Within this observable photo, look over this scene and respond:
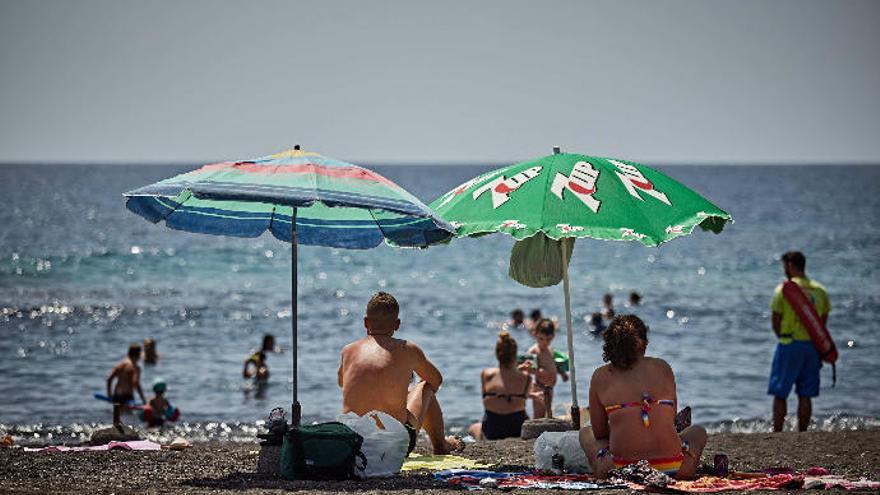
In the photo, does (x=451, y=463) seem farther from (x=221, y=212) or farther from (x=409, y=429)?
(x=221, y=212)

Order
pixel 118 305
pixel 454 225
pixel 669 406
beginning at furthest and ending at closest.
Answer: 1. pixel 118 305
2. pixel 454 225
3. pixel 669 406

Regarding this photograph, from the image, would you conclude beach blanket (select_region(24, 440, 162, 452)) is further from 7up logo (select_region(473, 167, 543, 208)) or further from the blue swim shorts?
the blue swim shorts

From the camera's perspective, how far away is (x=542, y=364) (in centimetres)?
1355

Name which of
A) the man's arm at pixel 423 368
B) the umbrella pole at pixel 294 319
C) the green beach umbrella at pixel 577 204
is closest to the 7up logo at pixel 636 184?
the green beach umbrella at pixel 577 204

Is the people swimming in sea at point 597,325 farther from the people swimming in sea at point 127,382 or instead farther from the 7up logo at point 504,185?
the 7up logo at point 504,185

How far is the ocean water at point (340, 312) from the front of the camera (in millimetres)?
17625

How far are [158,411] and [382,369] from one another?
7.67m

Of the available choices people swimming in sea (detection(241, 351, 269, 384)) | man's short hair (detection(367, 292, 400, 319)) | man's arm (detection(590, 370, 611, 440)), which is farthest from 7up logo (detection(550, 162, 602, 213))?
people swimming in sea (detection(241, 351, 269, 384))

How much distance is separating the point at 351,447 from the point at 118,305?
22.9m

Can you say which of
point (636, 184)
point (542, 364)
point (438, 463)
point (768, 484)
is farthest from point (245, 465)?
point (542, 364)

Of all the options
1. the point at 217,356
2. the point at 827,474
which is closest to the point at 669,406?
the point at 827,474

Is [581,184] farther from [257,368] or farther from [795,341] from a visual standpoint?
[257,368]

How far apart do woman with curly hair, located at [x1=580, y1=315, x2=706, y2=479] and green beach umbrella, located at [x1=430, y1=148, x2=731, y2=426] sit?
2.09 feet

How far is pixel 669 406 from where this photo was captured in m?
8.00
